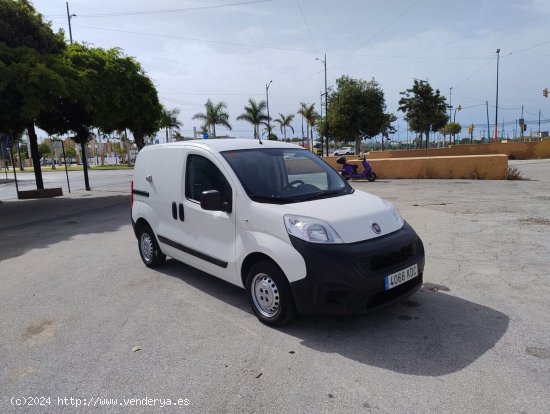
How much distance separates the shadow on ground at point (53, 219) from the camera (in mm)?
8748

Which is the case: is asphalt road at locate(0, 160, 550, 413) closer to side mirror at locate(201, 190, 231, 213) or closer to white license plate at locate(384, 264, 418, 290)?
white license plate at locate(384, 264, 418, 290)

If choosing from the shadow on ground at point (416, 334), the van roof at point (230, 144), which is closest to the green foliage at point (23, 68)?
the van roof at point (230, 144)

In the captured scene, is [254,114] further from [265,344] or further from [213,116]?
[265,344]

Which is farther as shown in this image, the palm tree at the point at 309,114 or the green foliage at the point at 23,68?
the palm tree at the point at 309,114

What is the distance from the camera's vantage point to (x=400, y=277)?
3.70 metres

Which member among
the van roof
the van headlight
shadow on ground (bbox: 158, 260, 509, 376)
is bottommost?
shadow on ground (bbox: 158, 260, 509, 376)

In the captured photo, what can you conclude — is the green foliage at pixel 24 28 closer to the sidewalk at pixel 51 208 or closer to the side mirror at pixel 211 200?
the sidewalk at pixel 51 208

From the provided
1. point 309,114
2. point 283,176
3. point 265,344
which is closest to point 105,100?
point 283,176

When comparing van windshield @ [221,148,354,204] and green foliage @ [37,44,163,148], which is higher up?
green foliage @ [37,44,163,148]

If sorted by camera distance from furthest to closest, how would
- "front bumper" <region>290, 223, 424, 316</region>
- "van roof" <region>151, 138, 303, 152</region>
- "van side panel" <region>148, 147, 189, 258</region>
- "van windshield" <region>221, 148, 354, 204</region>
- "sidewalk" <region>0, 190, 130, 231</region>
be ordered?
"sidewalk" <region>0, 190, 130, 231</region>
"van side panel" <region>148, 147, 189, 258</region>
"van roof" <region>151, 138, 303, 152</region>
"van windshield" <region>221, 148, 354, 204</region>
"front bumper" <region>290, 223, 424, 316</region>

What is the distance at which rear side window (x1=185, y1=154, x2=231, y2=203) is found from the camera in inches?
171

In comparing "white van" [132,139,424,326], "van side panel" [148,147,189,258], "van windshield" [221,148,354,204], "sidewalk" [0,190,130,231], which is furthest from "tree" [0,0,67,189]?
"van windshield" [221,148,354,204]

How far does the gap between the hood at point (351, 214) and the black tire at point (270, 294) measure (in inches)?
22.7

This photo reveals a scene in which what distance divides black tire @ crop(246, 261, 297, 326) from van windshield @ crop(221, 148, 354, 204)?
688 millimetres
